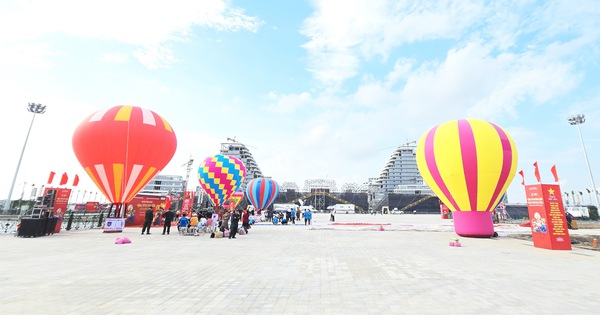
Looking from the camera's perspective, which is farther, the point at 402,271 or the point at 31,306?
the point at 402,271

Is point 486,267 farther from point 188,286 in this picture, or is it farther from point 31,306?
point 31,306

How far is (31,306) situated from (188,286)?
225 centimetres

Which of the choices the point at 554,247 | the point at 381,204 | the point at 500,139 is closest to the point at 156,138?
the point at 500,139

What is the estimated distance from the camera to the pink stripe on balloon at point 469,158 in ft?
41.8

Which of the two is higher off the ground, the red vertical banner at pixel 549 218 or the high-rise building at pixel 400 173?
the high-rise building at pixel 400 173

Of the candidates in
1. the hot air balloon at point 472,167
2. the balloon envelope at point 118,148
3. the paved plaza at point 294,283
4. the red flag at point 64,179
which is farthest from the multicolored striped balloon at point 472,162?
the red flag at point 64,179

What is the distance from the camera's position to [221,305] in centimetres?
411

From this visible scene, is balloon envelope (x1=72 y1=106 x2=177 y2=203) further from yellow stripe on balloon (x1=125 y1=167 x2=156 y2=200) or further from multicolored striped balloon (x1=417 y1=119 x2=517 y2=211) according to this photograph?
multicolored striped balloon (x1=417 y1=119 x2=517 y2=211)

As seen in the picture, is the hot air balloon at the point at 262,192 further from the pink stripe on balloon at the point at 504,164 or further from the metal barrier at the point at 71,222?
the pink stripe on balloon at the point at 504,164

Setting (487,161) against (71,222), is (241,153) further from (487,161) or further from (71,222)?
(487,161)

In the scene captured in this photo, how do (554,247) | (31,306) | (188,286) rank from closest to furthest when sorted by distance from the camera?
1. (31,306)
2. (188,286)
3. (554,247)

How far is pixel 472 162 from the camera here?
41.7 ft

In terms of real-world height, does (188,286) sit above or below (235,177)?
below

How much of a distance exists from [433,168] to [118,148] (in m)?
17.9
